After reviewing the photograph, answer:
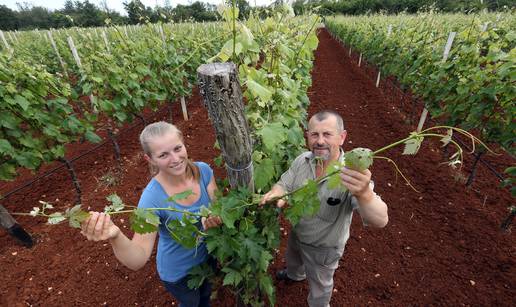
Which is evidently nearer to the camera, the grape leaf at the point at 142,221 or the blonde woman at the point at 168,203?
the grape leaf at the point at 142,221

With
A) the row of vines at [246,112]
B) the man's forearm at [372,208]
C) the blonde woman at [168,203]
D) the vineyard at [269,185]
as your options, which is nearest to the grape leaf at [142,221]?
the row of vines at [246,112]

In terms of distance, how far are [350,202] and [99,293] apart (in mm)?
2886

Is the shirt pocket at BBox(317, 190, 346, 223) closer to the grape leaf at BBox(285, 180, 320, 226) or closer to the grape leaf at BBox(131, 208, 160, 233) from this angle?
the grape leaf at BBox(285, 180, 320, 226)

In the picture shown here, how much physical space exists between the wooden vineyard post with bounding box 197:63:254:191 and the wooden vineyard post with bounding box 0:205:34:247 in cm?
346

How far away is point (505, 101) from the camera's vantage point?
3.63 m

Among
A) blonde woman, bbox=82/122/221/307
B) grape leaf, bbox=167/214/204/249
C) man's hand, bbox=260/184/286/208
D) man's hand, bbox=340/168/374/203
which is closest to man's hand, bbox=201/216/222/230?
blonde woman, bbox=82/122/221/307

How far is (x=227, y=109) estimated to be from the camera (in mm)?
1300

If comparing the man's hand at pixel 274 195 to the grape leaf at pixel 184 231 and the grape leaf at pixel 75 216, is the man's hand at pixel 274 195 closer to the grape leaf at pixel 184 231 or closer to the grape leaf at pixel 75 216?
the grape leaf at pixel 184 231

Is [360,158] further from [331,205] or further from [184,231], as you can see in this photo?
[184,231]

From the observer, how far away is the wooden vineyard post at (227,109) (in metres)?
1.23

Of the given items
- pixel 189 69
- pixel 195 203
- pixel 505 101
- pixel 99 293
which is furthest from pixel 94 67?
pixel 505 101

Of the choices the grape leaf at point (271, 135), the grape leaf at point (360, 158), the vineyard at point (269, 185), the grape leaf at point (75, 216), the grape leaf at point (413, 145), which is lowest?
the vineyard at point (269, 185)

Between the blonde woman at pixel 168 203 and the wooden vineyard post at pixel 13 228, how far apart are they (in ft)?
8.75

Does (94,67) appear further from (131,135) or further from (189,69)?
(189,69)
